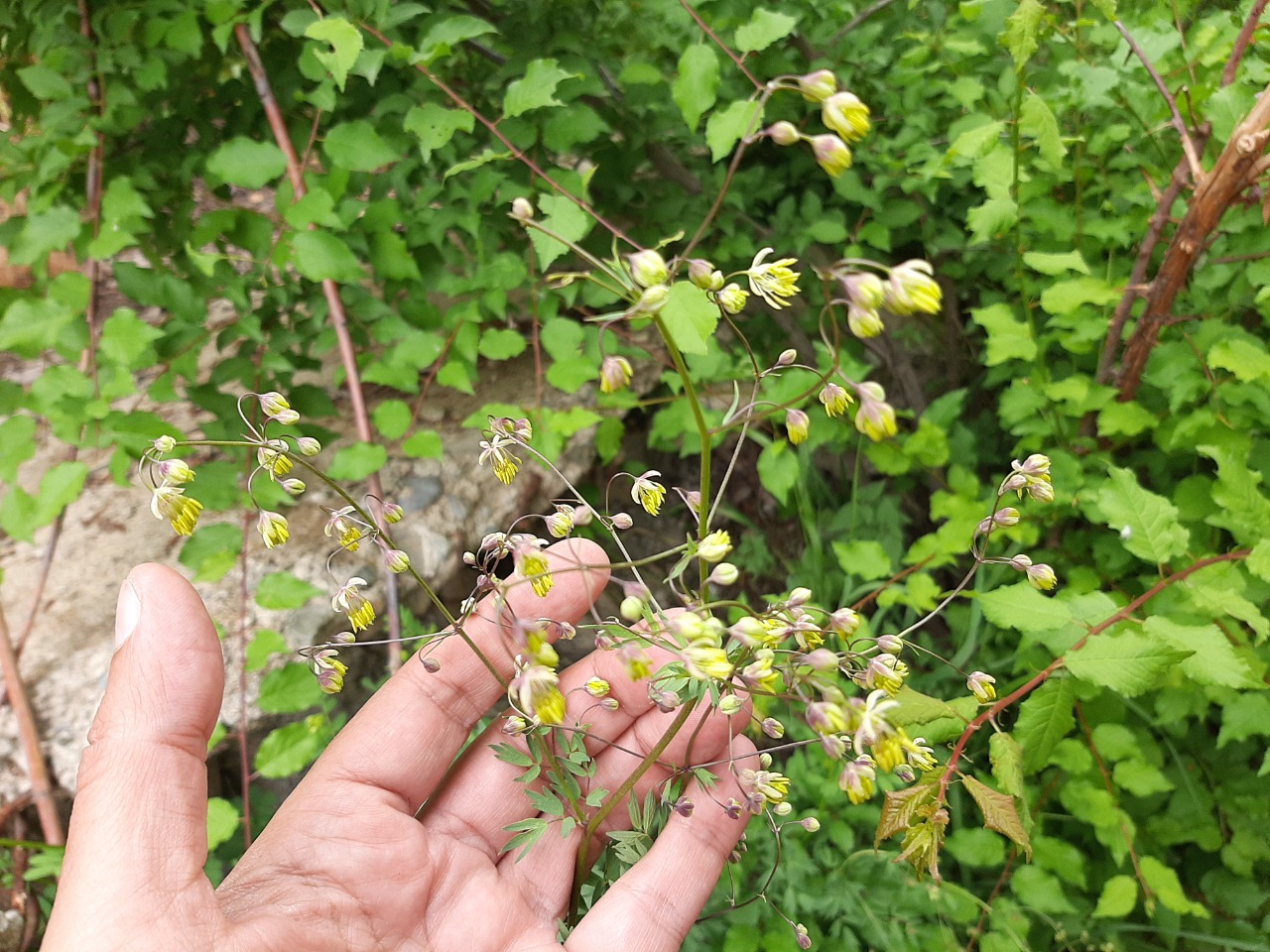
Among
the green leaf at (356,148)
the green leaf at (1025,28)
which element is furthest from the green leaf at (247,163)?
the green leaf at (1025,28)

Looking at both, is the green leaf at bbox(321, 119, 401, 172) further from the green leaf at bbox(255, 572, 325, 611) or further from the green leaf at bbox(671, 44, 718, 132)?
the green leaf at bbox(255, 572, 325, 611)

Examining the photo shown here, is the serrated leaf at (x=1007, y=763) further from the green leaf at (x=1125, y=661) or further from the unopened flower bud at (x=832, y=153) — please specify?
the unopened flower bud at (x=832, y=153)

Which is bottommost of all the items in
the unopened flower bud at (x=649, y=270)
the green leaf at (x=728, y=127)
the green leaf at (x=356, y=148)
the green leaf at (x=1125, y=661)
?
the green leaf at (x=1125, y=661)

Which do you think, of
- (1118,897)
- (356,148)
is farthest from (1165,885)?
(356,148)

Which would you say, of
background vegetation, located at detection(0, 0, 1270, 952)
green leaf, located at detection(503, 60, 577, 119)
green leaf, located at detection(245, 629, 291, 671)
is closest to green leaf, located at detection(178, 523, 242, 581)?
background vegetation, located at detection(0, 0, 1270, 952)

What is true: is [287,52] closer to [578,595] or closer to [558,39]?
[558,39]

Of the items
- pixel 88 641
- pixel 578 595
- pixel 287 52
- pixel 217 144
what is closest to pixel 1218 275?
pixel 578 595
